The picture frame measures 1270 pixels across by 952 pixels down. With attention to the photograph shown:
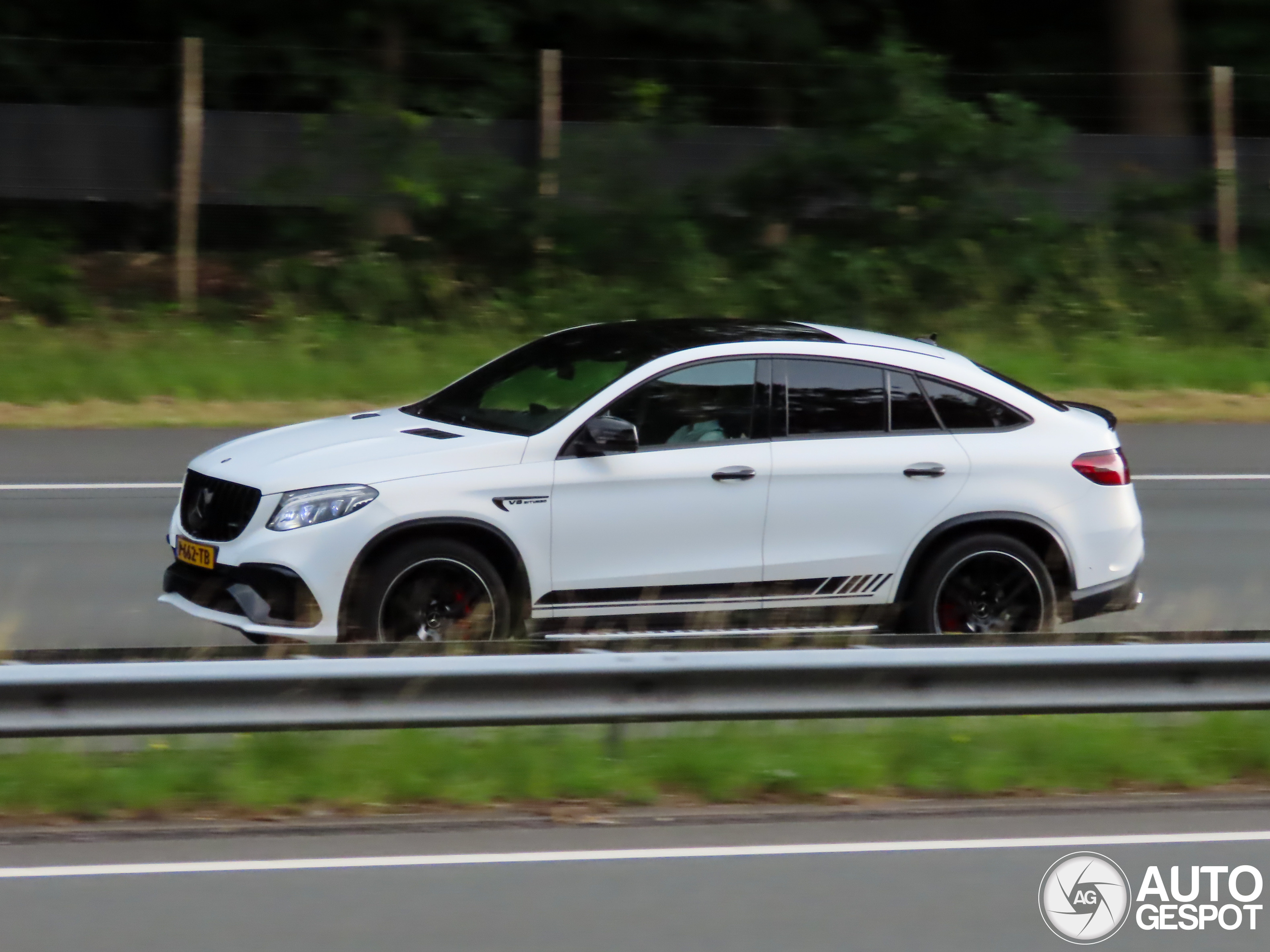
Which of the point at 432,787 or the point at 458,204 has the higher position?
the point at 458,204

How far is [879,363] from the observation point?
27.2ft

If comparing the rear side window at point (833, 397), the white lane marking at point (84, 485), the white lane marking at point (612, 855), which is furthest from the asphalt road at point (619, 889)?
the white lane marking at point (84, 485)

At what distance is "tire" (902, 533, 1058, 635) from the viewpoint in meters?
8.11

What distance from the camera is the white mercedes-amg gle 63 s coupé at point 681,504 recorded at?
7.54 m

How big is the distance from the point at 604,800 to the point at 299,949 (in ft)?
5.21

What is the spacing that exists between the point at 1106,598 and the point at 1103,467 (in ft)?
1.96

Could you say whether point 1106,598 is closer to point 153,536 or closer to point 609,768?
point 609,768

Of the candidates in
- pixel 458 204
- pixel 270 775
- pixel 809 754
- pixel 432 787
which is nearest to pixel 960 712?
pixel 809 754

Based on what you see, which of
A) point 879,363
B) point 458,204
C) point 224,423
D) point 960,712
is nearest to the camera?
point 960,712

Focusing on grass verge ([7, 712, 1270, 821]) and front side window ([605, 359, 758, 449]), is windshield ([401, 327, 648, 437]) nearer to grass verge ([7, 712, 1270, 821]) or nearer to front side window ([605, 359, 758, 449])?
front side window ([605, 359, 758, 449])

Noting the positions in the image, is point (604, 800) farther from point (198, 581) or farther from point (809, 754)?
point (198, 581)

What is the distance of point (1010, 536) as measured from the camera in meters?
8.27

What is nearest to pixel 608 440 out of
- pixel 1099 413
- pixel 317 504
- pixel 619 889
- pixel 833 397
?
pixel 833 397

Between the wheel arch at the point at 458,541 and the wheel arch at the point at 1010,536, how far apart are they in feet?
5.61
